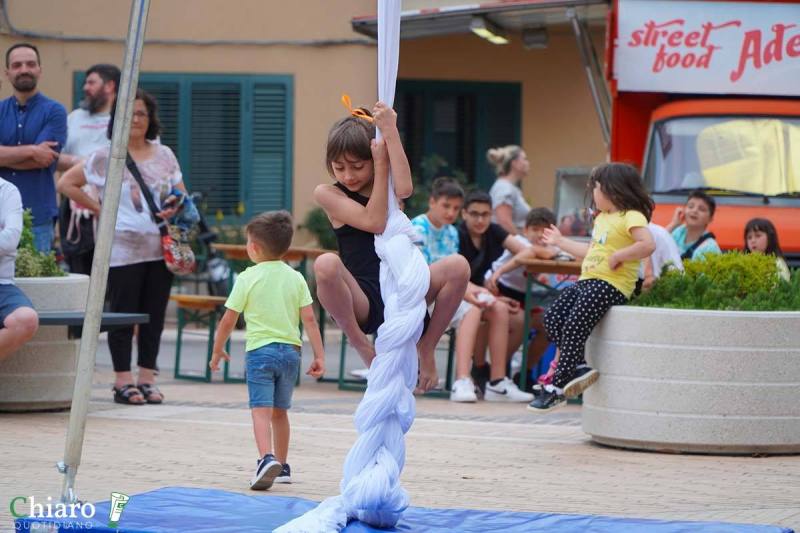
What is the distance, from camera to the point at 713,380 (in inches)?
348

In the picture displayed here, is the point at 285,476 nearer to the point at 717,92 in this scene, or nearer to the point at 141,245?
the point at 141,245

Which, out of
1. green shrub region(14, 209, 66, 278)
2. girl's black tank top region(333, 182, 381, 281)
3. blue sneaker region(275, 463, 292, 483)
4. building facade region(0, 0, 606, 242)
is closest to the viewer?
girl's black tank top region(333, 182, 381, 281)

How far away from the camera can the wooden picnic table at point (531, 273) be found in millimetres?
11328

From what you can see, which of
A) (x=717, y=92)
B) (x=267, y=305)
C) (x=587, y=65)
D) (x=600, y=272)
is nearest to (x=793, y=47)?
(x=717, y=92)

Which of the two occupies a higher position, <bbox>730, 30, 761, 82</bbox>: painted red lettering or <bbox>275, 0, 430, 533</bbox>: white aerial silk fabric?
<bbox>730, 30, 761, 82</bbox>: painted red lettering

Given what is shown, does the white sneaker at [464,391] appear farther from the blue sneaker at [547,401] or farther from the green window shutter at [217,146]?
Answer: the green window shutter at [217,146]

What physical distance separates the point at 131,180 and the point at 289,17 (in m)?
9.03

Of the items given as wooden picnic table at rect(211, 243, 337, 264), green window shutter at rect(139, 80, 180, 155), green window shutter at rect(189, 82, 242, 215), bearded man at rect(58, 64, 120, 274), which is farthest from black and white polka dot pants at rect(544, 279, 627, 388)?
green window shutter at rect(139, 80, 180, 155)

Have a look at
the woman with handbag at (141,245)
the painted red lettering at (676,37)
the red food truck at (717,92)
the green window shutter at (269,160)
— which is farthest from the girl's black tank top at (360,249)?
the green window shutter at (269,160)

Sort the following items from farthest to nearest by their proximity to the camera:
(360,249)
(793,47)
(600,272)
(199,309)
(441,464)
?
(793,47) → (199,309) → (600,272) → (441,464) → (360,249)

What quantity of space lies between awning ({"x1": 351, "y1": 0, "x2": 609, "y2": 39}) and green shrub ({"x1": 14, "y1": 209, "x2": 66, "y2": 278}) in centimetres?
702

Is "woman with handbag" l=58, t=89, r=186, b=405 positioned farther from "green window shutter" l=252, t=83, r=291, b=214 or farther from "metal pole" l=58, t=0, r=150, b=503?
"green window shutter" l=252, t=83, r=291, b=214

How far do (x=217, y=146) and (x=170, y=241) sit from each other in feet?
30.7

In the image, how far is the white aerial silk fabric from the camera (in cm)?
626
